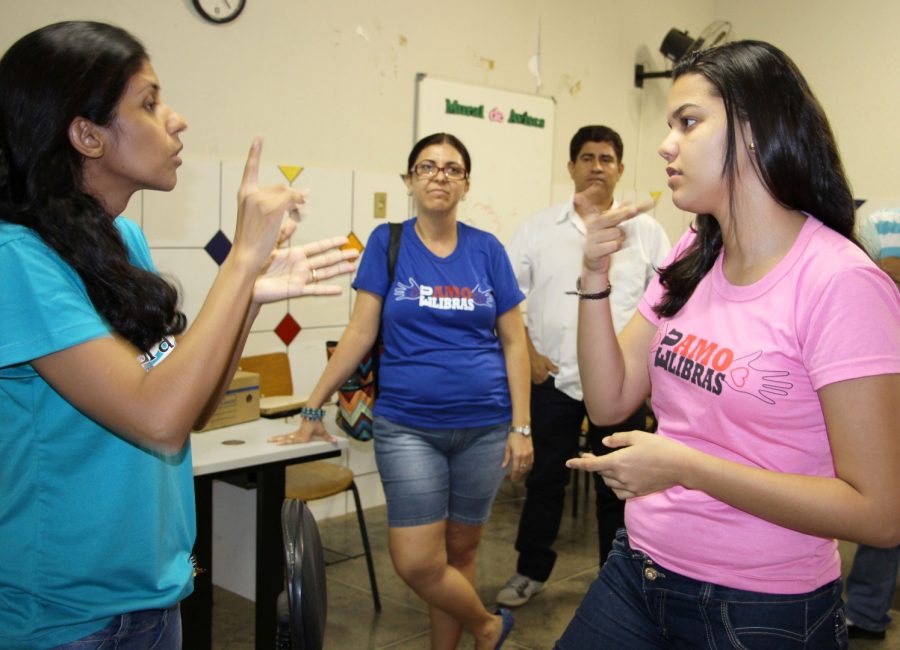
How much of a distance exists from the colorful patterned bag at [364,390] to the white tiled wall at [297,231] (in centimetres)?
55

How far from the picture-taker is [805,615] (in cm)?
135

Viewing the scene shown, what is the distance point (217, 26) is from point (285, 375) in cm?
157

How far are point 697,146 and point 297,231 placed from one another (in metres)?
2.93

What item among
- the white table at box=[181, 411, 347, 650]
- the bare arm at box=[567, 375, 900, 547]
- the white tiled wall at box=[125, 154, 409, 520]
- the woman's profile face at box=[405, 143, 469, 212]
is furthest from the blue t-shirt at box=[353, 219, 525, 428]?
the bare arm at box=[567, 375, 900, 547]

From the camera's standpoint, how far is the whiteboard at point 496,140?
4680 mm

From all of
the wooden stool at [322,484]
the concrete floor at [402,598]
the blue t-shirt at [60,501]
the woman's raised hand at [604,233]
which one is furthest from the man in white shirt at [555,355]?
the blue t-shirt at [60,501]

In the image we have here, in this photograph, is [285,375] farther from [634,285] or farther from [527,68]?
[527,68]

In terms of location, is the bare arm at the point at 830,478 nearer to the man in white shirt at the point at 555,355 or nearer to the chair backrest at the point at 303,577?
the chair backrest at the point at 303,577

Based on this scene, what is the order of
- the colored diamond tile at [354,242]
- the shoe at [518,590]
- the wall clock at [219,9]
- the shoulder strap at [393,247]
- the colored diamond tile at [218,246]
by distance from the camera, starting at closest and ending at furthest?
the shoulder strap at [393,247] → the shoe at [518,590] → the wall clock at [219,9] → the colored diamond tile at [218,246] → the colored diamond tile at [354,242]

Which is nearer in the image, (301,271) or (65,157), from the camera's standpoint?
(65,157)

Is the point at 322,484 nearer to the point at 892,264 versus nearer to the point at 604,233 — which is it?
the point at 604,233

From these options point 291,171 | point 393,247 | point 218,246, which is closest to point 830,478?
point 393,247

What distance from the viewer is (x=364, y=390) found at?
2924 mm

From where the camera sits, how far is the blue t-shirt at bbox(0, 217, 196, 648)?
3.91 ft
